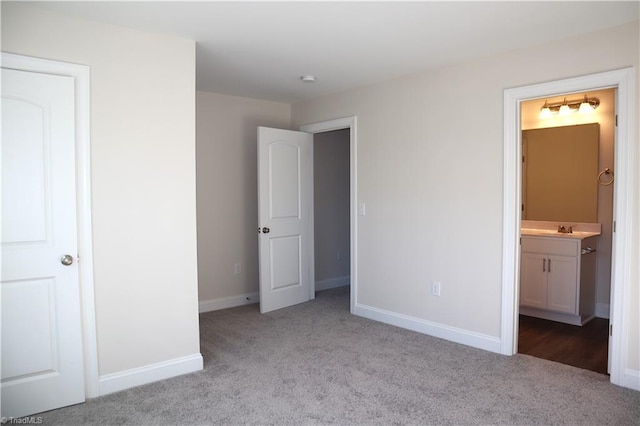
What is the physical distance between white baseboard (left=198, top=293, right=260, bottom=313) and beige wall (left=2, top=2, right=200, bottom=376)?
61.9 inches

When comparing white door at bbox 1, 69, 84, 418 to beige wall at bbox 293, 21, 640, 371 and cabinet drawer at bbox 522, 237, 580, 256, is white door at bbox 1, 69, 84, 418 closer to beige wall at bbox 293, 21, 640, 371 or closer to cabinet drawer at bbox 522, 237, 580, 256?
beige wall at bbox 293, 21, 640, 371

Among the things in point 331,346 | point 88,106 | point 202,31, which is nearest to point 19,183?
point 88,106

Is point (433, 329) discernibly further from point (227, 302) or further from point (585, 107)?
point (585, 107)

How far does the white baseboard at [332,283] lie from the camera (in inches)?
226

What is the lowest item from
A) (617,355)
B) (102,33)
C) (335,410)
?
(335,410)

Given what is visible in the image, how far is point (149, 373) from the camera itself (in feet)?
9.59

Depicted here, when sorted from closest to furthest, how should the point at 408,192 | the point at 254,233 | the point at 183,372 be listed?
the point at 183,372 < the point at 408,192 < the point at 254,233

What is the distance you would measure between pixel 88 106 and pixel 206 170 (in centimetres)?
205

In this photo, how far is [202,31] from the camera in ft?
9.33

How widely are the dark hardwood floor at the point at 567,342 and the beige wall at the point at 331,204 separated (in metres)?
2.45

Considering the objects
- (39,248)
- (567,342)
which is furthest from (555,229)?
(39,248)

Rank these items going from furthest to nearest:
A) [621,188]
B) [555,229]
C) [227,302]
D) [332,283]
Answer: [332,283]
[227,302]
[555,229]
[621,188]

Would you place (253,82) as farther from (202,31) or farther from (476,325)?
(476,325)

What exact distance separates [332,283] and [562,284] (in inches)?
109
